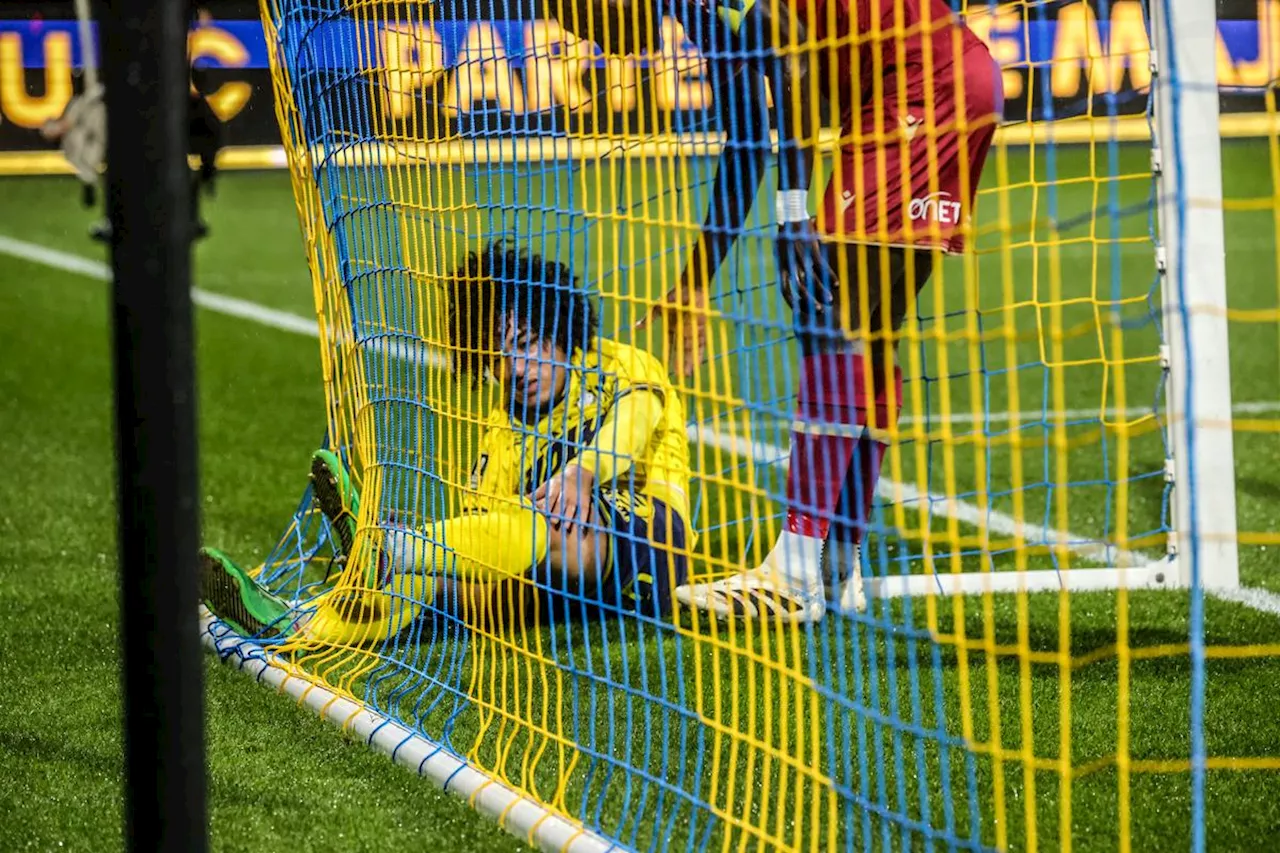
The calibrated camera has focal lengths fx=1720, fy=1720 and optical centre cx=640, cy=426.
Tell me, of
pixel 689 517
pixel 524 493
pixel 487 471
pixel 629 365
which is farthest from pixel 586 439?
pixel 524 493

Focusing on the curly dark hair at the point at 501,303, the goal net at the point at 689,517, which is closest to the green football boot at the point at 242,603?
the goal net at the point at 689,517

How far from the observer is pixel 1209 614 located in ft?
13.6

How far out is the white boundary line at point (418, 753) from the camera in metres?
2.76

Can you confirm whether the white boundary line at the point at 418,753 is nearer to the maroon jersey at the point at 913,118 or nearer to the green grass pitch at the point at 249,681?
the green grass pitch at the point at 249,681

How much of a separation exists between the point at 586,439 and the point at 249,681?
3.01ft

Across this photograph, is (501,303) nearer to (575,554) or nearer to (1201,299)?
(575,554)

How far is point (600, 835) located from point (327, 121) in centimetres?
187

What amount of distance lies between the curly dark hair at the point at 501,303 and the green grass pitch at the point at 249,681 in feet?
0.78

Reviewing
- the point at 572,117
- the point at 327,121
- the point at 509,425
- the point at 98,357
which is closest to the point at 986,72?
the point at 572,117

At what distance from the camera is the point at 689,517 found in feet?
12.3

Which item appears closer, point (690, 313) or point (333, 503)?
point (690, 313)

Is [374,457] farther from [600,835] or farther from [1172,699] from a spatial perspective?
[1172,699]

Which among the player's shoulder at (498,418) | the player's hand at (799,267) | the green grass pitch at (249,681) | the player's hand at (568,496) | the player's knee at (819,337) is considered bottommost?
the green grass pitch at (249,681)

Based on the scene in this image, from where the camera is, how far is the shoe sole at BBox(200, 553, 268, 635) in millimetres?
3918
